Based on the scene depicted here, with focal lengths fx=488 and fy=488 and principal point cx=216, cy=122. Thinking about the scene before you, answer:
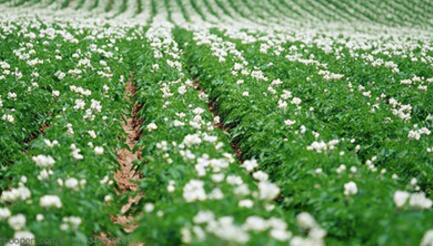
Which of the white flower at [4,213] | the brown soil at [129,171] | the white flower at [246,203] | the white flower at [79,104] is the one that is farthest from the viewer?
the white flower at [79,104]

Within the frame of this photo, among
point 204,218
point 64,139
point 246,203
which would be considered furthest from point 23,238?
point 64,139

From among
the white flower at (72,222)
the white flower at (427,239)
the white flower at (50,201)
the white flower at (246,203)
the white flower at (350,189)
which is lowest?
the white flower at (50,201)

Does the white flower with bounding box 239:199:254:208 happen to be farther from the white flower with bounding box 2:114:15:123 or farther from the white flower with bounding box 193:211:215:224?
the white flower with bounding box 2:114:15:123

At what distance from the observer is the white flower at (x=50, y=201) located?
5.47 m

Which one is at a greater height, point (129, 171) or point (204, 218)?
point (204, 218)

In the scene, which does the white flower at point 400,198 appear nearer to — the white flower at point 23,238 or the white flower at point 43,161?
the white flower at point 23,238

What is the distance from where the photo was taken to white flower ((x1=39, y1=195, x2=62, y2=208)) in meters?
5.47

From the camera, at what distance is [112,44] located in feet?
54.9

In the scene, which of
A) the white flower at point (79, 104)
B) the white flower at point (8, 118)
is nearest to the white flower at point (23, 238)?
the white flower at point (8, 118)

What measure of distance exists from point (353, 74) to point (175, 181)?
9744mm

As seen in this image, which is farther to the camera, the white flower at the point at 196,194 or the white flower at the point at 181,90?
the white flower at the point at 181,90

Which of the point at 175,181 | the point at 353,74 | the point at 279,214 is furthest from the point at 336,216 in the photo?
the point at 353,74

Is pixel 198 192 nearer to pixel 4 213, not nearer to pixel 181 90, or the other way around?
pixel 4 213

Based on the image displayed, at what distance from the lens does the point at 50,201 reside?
5496 mm
